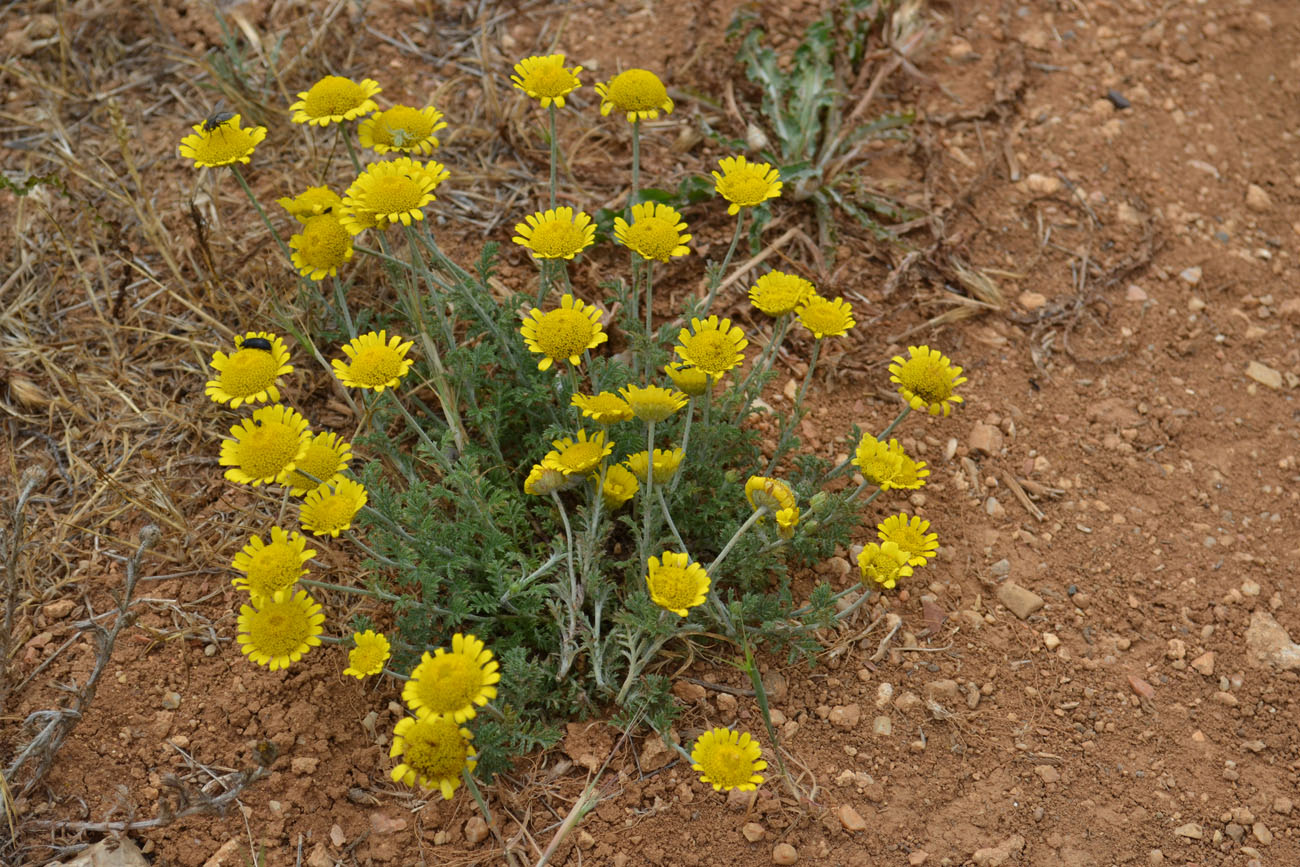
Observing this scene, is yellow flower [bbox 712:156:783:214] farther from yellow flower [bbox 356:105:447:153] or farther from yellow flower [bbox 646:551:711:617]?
yellow flower [bbox 646:551:711:617]

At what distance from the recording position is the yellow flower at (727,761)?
244 centimetres

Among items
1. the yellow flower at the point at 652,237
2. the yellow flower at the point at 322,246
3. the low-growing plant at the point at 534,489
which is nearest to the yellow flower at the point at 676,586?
the low-growing plant at the point at 534,489

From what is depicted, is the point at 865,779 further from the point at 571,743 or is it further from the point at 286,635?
the point at 286,635

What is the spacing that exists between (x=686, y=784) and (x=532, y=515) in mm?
985

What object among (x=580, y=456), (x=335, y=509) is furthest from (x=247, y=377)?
(x=580, y=456)

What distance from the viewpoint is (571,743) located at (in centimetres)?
279

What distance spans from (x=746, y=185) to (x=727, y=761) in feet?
5.31

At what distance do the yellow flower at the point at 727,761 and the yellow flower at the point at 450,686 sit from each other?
22.4 inches

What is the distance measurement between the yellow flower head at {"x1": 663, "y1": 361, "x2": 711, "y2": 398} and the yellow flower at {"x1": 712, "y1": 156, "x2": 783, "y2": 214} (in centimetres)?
53

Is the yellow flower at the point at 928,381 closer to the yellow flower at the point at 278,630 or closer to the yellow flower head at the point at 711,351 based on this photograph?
the yellow flower head at the point at 711,351

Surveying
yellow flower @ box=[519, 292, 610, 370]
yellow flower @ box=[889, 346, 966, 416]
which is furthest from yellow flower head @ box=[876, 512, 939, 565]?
yellow flower @ box=[519, 292, 610, 370]

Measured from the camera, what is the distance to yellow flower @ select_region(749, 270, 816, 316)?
2873 millimetres

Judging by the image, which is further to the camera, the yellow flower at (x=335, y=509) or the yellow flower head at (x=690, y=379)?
the yellow flower head at (x=690, y=379)

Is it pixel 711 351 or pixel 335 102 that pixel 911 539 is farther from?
pixel 335 102
